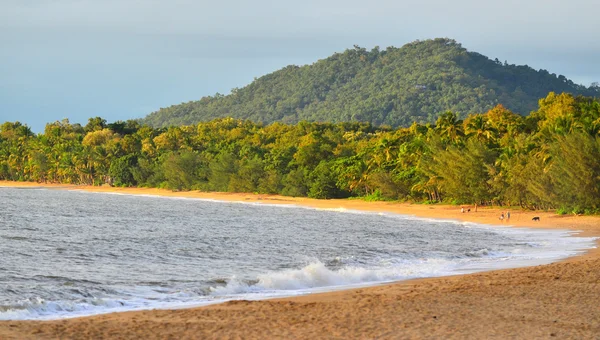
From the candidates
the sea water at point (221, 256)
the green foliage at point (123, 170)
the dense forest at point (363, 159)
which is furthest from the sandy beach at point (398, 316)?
the green foliage at point (123, 170)

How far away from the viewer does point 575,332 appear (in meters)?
12.6

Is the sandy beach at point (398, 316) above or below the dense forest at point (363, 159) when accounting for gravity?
below

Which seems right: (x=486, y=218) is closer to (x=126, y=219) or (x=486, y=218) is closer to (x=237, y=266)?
(x=126, y=219)

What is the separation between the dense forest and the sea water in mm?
7243

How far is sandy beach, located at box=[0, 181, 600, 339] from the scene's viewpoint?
42.1 ft

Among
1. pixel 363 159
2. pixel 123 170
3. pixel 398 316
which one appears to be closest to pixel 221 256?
pixel 398 316

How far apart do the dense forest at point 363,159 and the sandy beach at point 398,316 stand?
2995 cm

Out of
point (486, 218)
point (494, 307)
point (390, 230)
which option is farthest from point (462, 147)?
point (494, 307)

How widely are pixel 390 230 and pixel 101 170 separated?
8601 centimetres

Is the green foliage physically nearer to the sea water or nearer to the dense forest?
the dense forest

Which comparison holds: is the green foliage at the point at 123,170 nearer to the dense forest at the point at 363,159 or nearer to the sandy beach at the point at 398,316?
the dense forest at the point at 363,159

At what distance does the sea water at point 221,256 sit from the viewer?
19.1 m

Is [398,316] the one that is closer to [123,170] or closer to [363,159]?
[363,159]

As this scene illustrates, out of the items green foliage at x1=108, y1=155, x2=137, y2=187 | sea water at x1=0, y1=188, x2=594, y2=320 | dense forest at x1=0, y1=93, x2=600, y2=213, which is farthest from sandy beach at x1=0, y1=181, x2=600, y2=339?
green foliage at x1=108, y1=155, x2=137, y2=187
